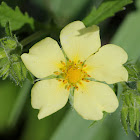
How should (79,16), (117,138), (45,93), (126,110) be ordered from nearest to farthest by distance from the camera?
1. (45,93)
2. (126,110)
3. (117,138)
4. (79,16)

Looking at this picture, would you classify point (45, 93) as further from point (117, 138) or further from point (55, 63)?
point (117, 138)

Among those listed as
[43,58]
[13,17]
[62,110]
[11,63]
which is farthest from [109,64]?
[62,110]

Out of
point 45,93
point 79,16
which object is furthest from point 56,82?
point 79,16

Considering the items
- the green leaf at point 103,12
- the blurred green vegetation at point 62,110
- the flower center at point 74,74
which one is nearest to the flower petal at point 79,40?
the flower center at point 74,74

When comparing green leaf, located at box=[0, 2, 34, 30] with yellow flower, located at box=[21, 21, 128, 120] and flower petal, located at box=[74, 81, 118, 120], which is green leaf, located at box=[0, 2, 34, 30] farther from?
flower petal, located at box=[74, 81, 118, 120]

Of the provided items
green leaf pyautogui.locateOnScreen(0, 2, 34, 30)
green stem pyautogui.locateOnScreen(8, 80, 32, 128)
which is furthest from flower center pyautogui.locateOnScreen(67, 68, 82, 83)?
green stem pyautogui.locateOnScreen(8, 80, 32, 128)

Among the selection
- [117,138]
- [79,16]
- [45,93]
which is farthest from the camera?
[79,16]
